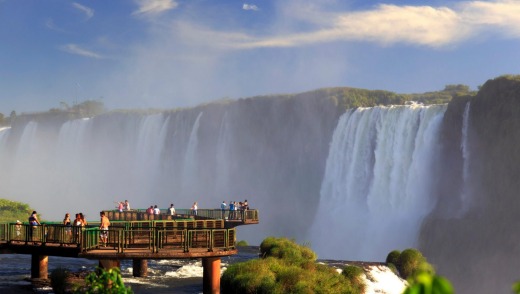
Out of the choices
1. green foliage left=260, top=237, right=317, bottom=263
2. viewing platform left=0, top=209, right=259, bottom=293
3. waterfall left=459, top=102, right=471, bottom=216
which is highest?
waterfall left=459, top=102, right=471, bottom=216

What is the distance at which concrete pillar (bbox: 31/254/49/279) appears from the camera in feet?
91.4

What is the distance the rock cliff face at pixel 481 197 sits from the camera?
48.8m

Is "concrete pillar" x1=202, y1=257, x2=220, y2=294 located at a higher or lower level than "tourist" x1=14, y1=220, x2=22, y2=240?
lower

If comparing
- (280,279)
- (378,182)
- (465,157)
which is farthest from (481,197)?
(280,279)

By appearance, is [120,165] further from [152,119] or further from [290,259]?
[290,259]

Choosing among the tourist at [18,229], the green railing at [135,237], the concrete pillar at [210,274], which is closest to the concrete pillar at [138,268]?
the green railing at [135,237]

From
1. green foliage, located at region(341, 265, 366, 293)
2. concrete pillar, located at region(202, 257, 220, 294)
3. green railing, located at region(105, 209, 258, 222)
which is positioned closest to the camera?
concrete pillar, located at region(202, 257, 220, 294)

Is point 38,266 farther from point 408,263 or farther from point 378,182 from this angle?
point 378,182

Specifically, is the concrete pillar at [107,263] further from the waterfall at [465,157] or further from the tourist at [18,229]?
the waterfall at [465,157]

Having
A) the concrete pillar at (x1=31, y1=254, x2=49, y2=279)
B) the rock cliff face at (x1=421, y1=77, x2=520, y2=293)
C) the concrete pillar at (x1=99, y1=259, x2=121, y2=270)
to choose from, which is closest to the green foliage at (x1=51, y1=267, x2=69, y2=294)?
the concrete pillar at (x1=99, y1=259, x2=121, y2=270)

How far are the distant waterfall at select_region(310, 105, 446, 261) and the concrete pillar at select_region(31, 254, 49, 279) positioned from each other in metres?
35.2

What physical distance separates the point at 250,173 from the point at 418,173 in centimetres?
3237

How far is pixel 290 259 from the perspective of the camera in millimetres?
29062

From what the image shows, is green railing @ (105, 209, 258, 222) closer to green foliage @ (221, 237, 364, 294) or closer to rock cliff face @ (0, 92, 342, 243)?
green foliage @ (221, 237, 364, 294)
